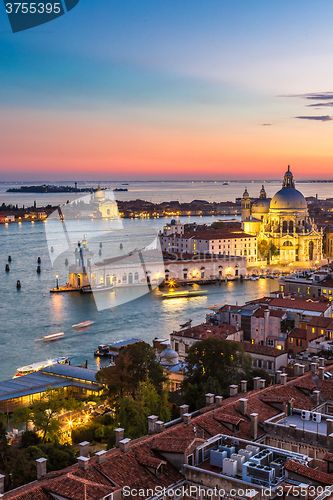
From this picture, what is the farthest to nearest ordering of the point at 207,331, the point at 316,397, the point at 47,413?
the point at 207,331 → the point at 47,413 → the point at 316,397

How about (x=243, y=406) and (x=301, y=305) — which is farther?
(x=301, y=305)

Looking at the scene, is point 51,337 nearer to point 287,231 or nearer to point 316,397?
point 316,397

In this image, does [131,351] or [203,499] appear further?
[131,351]

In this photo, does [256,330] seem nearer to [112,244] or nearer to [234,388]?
[234,388]

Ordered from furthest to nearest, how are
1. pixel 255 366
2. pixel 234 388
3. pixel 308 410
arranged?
pixel 255 366, pixel 234 388, pixel 308 410

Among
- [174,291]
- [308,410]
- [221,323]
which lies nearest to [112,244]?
[174,291]

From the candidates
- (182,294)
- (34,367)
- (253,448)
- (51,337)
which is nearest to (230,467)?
(253,448)

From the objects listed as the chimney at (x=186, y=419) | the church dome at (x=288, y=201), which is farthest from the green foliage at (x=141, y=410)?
the church dome at (x=288, y=201)
